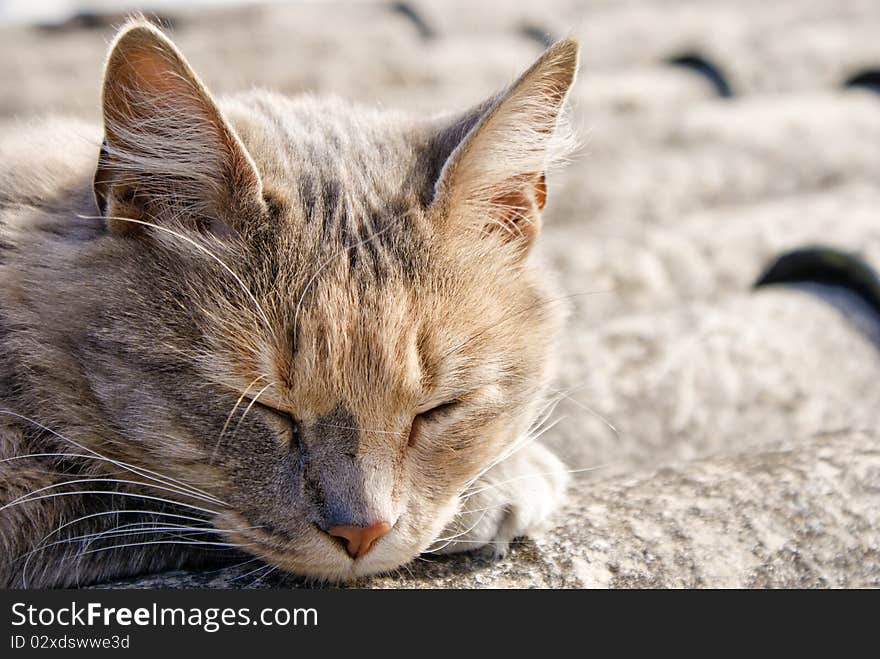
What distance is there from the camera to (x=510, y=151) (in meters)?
1.98

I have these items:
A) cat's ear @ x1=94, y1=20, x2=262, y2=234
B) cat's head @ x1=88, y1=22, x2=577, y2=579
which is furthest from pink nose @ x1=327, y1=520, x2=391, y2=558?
cat's ear @ x1=94, y1=20, x2=262, y2=234

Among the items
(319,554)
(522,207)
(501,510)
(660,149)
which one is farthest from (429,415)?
(660,149)

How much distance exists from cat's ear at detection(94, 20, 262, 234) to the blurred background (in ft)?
1.67

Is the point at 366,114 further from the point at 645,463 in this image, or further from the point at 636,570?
the point at 636,570

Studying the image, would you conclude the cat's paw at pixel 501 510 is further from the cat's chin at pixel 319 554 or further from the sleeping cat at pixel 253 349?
the cat's chin at pixel 319 554

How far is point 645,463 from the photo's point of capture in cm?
245

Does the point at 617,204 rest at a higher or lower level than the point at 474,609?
lower

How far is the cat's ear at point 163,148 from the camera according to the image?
1.68 metres

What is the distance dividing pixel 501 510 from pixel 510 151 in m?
0.79

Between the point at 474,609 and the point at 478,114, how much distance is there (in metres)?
1.09

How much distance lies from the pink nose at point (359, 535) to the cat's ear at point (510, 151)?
687 millimetres

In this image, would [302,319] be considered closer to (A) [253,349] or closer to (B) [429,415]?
(A) [253,349]

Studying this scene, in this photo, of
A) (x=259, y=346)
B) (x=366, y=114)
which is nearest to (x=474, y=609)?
(x=259, y=346)

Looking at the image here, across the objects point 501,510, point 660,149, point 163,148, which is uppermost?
point 163,148
